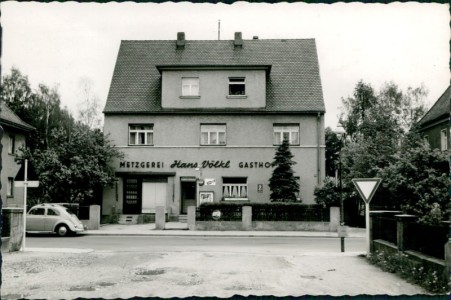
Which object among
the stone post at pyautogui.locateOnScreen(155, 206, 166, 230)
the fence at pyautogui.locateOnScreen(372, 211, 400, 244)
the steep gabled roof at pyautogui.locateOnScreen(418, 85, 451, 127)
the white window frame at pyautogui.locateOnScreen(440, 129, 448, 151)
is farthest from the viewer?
the white window frame at pyautogui.locateOnScreen(440, 129, 448, 151)

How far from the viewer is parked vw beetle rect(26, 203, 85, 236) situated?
79.8 ft

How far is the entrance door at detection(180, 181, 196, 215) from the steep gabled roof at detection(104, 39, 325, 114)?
4937mm

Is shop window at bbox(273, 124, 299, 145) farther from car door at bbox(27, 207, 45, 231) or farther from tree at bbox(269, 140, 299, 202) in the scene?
car door at bbox(27, 207, 45, 231)

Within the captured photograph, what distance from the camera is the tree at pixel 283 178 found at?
1232 inches

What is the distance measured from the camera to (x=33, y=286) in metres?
9.40

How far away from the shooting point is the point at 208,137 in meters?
34.0

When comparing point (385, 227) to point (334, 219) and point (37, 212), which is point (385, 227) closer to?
point (334, 219)

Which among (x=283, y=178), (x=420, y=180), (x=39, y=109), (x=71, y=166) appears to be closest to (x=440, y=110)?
(x=283, y=178)

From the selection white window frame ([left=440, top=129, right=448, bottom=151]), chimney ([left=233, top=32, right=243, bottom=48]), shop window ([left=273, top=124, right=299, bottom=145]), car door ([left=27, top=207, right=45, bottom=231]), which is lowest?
car door ([left=27, top=207, right=45, bottom=231])

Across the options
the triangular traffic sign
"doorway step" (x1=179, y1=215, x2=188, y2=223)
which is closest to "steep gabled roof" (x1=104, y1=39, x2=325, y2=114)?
"doorway step" (x1=179, y1=215, x2=188, y2=223)

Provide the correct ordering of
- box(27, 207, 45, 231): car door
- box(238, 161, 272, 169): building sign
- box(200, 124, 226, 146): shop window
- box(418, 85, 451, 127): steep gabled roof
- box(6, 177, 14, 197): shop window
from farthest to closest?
box(6, 177, 14, 197): shop window, box(200, 124, 226, 146): shop window, box(238, 161, 272, 169): building sign, box(418, 85, 451, 127): steep gabled roof, box(27, 207, 45, 231): car door

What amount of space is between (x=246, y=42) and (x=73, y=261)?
25.9m

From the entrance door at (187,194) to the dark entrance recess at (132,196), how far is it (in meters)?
2.69

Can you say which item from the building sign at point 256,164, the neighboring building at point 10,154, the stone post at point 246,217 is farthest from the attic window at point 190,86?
the neighboring building at point 10,154
